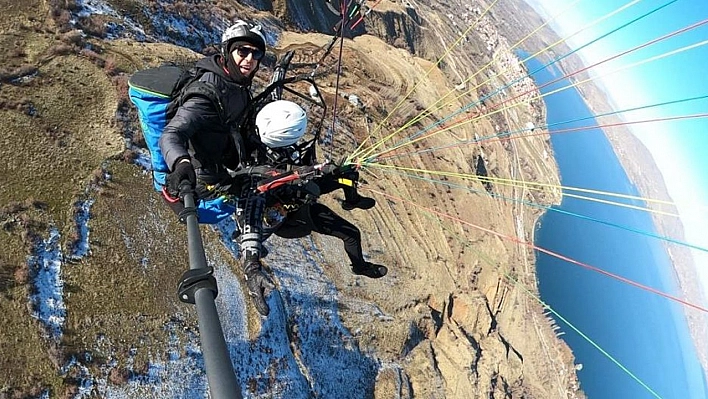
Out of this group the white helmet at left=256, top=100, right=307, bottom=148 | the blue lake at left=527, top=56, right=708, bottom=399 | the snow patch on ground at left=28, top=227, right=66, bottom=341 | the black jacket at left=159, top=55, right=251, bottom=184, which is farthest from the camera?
the blue lake at left=527, top=56, right=708, bottom=399

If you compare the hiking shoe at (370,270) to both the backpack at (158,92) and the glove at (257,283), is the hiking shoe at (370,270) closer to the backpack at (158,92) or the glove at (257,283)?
the glove at (257,283)

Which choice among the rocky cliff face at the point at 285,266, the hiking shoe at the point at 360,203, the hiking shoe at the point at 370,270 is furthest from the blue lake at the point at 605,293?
the hiking shoe at the point at 360,203

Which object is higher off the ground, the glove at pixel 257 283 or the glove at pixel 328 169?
the glove at pixel 328 169

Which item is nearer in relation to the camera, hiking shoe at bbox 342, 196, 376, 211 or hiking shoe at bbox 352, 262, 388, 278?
hiking shoe at bbox 342, 196, 376, 211

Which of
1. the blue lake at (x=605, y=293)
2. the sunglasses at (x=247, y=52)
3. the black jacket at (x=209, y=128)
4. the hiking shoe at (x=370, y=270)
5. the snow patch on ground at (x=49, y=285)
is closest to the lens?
the black jacket at (x=209, y=128)

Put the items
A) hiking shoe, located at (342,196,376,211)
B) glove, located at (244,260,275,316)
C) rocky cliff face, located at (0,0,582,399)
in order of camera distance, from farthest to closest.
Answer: rocky cliff face, located at (0,0,582,399) < hiking shoe, located at (342,196,376,211) < glove, located at (244,260,275,316)

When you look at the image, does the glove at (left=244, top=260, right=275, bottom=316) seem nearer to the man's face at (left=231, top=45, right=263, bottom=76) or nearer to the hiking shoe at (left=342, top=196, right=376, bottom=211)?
the hiking shoe at (left=342, top=196, right=376, bottom=211)

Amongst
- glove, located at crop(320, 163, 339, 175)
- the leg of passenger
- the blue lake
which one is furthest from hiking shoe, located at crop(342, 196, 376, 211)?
the blue lake

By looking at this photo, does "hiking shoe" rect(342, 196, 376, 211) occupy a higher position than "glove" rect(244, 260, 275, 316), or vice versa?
"hiking shoe" rect(342, 196, 376, 211)

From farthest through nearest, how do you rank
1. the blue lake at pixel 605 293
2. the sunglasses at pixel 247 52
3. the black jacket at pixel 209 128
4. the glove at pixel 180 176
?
the blue lake at pixel 605 293 → the sunglasses at pixel 247 52 → the black jacket at pixel 209 128 → the glove at pixel 180 176
